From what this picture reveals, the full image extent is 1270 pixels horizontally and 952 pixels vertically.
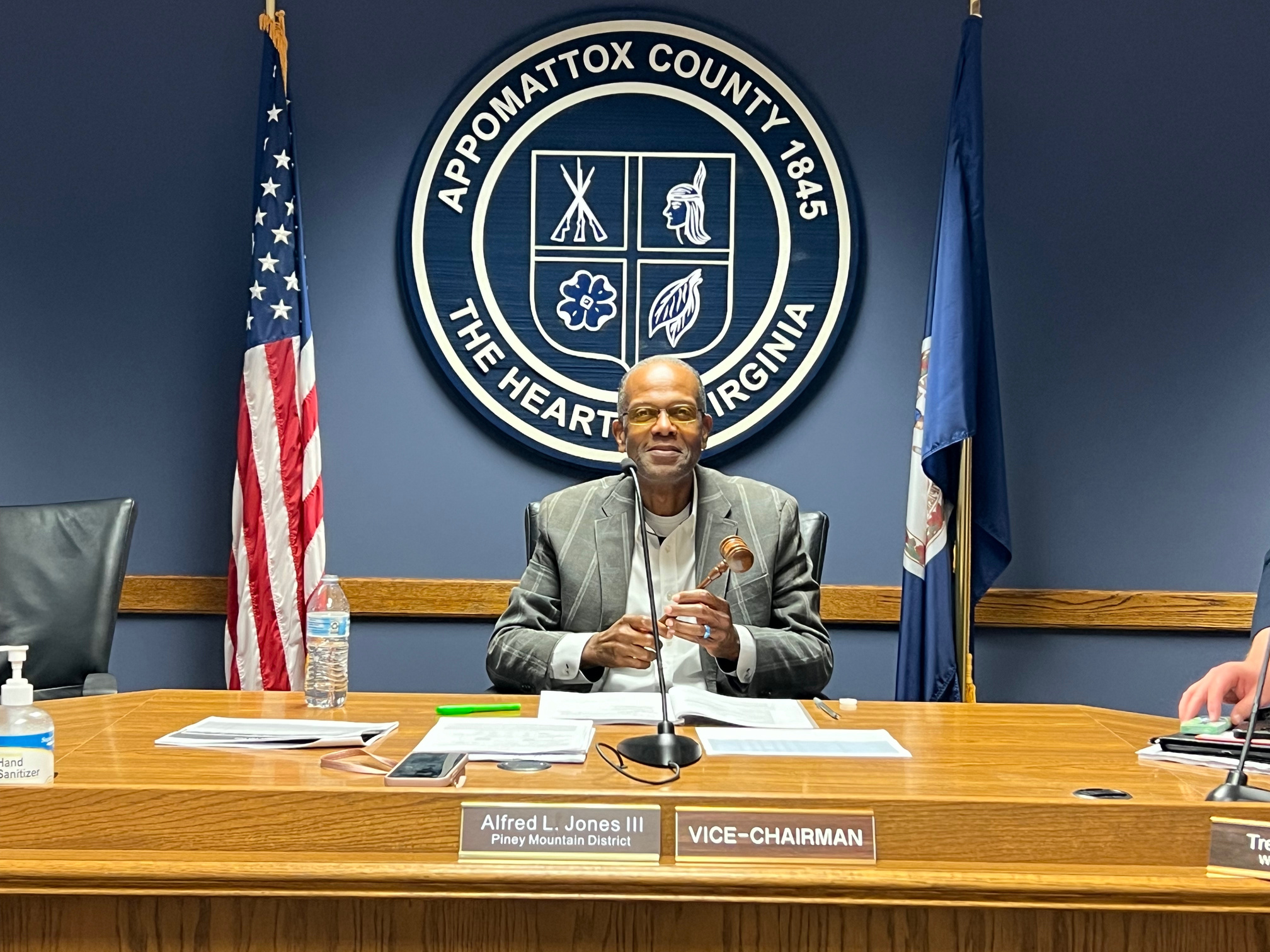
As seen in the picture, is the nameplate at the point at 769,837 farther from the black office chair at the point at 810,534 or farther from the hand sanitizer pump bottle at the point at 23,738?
the black office chair at the point at 810,534

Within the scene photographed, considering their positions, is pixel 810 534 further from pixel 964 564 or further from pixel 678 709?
pixel 678 709

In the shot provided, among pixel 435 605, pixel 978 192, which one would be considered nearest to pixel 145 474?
pixel 435 605

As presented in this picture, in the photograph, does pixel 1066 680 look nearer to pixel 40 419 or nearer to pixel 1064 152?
pixel 1064 152

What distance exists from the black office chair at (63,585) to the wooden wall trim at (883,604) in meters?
0.70

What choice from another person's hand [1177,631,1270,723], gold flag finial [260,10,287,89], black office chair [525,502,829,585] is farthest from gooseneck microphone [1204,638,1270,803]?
gold flag finial [260,10,287,89]

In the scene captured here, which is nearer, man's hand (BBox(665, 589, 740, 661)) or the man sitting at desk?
man's hand (BBox(665, 589, 740, 661))

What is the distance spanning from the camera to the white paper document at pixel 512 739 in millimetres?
1349

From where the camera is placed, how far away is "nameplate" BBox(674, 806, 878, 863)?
1.14m

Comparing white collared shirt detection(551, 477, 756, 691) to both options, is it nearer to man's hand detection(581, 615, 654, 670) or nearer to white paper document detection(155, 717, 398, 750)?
man's hand detection(581, 615, 654, 670)

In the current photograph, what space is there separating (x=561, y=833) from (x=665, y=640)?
0.96 m

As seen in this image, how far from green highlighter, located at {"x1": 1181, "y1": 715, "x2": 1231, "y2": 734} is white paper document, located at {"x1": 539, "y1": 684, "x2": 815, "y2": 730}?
52 centimetres

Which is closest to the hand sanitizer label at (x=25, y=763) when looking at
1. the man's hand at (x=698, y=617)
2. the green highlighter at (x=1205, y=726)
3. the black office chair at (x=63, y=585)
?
the man's hand at (x=698, y=617)

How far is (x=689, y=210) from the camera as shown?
3125mm

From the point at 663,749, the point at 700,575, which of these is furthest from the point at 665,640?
the point at 663,749
